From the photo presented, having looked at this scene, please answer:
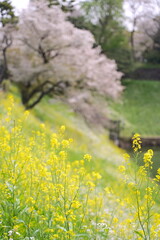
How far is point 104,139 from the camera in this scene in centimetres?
1568

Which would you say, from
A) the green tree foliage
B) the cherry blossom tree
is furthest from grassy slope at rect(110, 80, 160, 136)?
the cherry blossom tree

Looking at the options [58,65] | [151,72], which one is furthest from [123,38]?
[58,65]

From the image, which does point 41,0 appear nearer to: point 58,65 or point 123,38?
point 58,65

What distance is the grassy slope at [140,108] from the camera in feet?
67.9

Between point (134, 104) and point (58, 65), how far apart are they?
11.9m

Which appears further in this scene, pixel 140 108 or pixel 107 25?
pixel 140 108

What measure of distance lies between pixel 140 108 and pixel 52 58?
11.5 metres

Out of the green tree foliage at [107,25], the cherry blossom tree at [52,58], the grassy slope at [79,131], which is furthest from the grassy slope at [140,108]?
the cherry blossom tree at [52,58]

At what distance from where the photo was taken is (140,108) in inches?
941

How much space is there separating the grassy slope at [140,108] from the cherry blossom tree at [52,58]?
5.25 metres

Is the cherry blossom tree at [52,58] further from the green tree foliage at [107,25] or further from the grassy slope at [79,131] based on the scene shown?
the green tree foliage at [107,25]

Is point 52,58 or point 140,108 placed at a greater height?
point 140,108

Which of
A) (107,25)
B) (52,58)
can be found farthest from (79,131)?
(107,25)

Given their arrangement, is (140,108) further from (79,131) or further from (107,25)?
(79,131)
